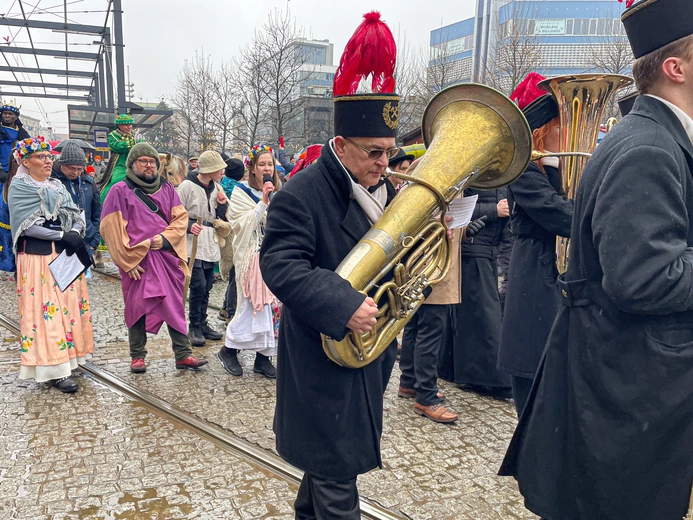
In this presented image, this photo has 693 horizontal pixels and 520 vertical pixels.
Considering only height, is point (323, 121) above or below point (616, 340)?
above

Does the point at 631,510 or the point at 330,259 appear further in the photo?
the point at 330,259

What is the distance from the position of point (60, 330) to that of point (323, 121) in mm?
17331

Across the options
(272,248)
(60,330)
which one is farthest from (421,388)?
(60,330)

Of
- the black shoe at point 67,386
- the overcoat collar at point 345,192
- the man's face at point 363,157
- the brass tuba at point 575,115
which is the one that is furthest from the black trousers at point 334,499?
the black shoe at point 67,386

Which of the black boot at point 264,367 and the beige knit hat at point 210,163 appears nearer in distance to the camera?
the black boot at point 264,367

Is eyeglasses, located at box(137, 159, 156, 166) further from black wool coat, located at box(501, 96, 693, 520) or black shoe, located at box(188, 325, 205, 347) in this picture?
black wool coat, located at box(501, 96, 693, 520)

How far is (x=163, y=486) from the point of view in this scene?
335cm

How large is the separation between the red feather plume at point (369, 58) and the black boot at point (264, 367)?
11.0 ft

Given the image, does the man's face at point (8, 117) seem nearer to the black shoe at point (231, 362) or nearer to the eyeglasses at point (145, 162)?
the eyeglasses at point (145, 162)

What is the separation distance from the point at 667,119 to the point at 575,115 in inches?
62.0

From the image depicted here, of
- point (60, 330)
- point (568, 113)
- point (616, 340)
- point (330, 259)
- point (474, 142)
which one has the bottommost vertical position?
point (60, 330)

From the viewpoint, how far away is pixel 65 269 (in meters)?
4.98

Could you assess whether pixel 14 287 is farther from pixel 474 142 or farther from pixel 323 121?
pixel 323 121

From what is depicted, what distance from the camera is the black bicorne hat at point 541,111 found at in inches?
133
